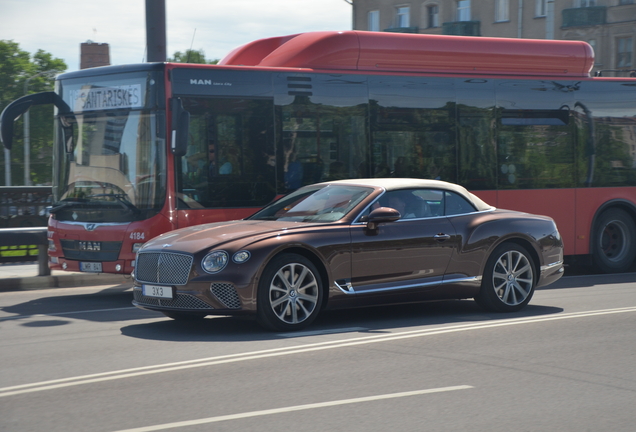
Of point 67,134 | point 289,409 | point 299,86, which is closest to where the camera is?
point 289,409

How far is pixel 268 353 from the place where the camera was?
289 inches

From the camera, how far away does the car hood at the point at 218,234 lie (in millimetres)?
8320

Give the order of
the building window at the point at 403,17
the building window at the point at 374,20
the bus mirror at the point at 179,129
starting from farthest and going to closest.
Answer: the building window at the point at 374,20 < the building window at the point at 403,17 < the bus mirror at the point at 179,129

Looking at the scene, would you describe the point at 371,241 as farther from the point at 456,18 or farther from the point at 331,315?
the point at 456,18

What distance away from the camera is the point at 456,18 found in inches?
2303

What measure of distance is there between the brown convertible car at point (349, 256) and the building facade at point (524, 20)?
4422 centimetres

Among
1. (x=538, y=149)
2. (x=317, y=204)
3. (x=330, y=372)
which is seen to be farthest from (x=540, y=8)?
(x=330, y=372)

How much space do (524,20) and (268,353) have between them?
51.1 m

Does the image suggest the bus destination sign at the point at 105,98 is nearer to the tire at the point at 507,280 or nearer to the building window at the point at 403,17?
the tire at the point at 507,280

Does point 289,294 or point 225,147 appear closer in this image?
point 289,294

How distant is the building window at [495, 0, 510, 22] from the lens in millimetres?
55750

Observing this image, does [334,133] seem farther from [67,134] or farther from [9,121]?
[9,121]

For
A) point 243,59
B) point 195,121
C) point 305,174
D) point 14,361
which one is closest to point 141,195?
point 195,121

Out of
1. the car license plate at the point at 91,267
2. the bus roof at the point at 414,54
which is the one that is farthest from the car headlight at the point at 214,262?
the bus roof at the point at 414,54
